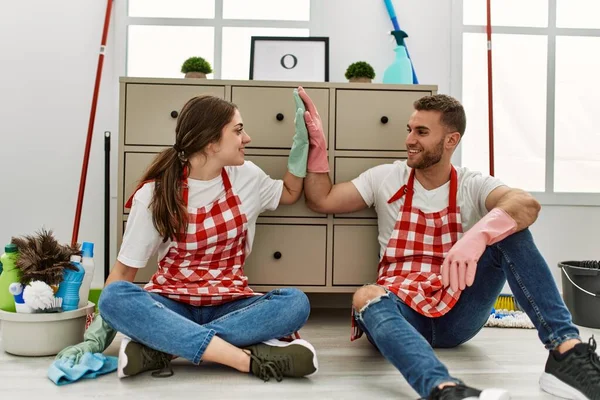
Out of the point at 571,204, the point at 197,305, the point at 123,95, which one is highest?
the point at 123,95

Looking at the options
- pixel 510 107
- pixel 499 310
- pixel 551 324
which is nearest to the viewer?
pixel 551 324

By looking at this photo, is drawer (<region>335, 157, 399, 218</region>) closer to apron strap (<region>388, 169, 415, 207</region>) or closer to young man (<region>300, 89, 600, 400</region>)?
young man (<region>300, 89, 600, 400</region>)

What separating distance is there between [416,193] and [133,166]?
103 cm

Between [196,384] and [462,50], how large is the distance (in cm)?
Answer: 206

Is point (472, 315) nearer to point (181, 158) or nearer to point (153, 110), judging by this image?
point (181, 158)

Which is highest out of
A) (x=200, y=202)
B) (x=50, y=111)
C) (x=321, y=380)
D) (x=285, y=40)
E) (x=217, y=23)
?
(x=217, y=23)

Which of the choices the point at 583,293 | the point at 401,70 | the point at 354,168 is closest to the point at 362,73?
the point at 401,70

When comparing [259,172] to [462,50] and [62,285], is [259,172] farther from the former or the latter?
[462,50]

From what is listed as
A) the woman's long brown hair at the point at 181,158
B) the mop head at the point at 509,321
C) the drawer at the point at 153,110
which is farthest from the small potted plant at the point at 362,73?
the mop head at the point at 509,321

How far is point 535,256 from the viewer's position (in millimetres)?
1565

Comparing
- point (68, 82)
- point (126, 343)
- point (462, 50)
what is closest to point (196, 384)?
point (126, 343)

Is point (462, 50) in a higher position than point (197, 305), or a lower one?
higher

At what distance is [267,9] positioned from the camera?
2.85m

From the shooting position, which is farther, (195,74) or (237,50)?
(237,50)
